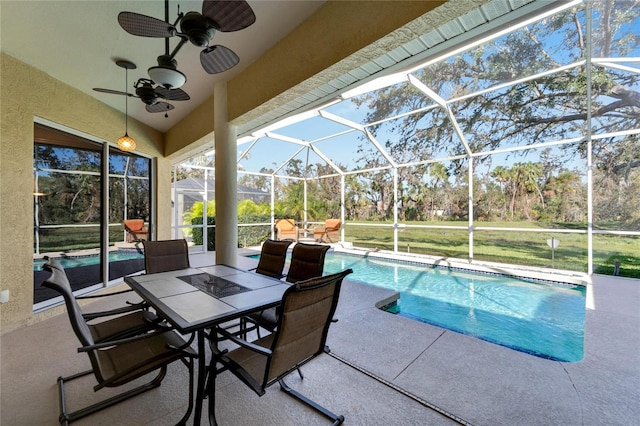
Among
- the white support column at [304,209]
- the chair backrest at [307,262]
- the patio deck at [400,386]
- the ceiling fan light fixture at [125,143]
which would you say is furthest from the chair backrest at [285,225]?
the patio deck at [400,386]

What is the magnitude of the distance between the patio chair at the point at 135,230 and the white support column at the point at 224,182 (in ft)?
8.53

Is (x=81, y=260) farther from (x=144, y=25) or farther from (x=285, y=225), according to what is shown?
(x=285, y=225)

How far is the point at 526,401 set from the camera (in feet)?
6.15

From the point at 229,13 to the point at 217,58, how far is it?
633 millimetres

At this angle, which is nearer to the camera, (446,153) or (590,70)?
(590,70)

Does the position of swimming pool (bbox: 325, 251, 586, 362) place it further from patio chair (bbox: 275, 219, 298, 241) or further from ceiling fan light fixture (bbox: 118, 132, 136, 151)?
ceiling fan light fixture (bbox: 118, 132, 136, 151)

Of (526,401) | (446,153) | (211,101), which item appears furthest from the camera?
(446,153)

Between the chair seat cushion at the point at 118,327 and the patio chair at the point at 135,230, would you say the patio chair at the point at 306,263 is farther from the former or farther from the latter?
the patio chair at the point at 135,230

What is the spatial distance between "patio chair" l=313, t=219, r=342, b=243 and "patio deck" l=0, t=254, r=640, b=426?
671 cm

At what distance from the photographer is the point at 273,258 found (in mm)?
3186

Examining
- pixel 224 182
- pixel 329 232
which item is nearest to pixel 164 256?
pixel 224 182

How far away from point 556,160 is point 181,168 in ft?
37.1

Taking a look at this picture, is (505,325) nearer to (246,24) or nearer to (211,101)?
(246,24)

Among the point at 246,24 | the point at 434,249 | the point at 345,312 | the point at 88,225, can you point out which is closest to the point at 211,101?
the point at 88,225
